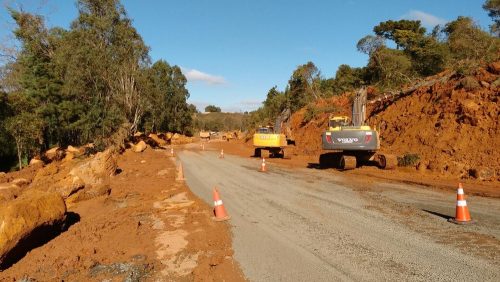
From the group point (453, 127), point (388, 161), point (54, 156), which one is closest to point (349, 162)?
point (388, 161)

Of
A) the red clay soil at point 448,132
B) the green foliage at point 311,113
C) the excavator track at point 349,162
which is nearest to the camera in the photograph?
the red clay soil at point 448,132

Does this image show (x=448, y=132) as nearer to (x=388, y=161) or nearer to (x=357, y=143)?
(x=388, y=161)

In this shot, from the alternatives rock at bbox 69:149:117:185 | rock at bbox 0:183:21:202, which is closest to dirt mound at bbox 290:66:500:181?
rock at bbox 69:149:117:185

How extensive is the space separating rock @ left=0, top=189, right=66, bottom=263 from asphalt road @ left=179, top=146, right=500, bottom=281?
3933 millimetres

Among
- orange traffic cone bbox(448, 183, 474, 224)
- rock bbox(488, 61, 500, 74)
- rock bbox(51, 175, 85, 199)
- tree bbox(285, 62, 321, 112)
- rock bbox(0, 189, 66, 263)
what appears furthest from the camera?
tree bbox(285, 62, 321, 112)

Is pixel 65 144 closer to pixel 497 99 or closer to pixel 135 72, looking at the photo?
pixel 135 72

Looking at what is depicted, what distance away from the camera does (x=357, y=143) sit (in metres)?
17.9

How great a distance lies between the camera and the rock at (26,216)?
716cm

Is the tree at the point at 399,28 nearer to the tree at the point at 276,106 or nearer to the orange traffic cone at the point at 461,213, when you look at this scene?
the tree at the point at 276,106

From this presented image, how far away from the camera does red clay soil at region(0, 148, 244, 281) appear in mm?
6215

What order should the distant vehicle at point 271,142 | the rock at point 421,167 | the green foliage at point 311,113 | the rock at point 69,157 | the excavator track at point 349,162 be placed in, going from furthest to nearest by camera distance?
the green foliage at point 311,113 → the rock at point 69,157 → the distant vehicle at point 271,142 → the excavator track at point 349,162 → the rock at point 421,167

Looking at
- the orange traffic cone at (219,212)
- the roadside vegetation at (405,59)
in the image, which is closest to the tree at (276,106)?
the roadside vegetation at (405,59)

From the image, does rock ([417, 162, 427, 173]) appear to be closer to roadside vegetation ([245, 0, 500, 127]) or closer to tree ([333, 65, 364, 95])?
roadside vegetation ([245, 0, 500, 127])

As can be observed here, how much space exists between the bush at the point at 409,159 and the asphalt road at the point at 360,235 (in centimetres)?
525
